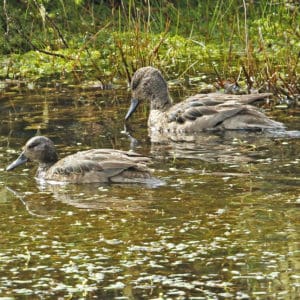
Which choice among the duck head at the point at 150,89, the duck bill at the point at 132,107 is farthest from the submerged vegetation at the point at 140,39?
the duck bill at the point at 132,107

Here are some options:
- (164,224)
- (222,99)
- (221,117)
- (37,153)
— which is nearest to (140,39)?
(222,99)

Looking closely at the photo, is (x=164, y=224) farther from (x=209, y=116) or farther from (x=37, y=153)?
(x=209, y=116)

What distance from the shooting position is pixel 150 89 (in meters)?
14.6

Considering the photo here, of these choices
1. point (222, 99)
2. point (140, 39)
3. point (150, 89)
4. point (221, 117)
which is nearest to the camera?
point (221, 117)

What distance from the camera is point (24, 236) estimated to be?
9.09 metres

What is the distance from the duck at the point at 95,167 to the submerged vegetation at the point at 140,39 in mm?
4084

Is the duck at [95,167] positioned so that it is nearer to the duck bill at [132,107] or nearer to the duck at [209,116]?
Result: the duck at [209,116]

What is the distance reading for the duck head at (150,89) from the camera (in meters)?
14.5

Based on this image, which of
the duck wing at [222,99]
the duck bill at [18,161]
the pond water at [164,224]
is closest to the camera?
the pond water at [164,224]

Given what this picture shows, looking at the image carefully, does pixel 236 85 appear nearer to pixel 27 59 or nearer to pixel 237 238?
pixel 27 59

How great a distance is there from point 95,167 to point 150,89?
3.68 metres

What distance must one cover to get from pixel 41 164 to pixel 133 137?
1.88 metres

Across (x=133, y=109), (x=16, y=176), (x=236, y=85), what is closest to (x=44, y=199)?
(x=16, y=176)

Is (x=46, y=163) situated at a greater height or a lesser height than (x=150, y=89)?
lesser
